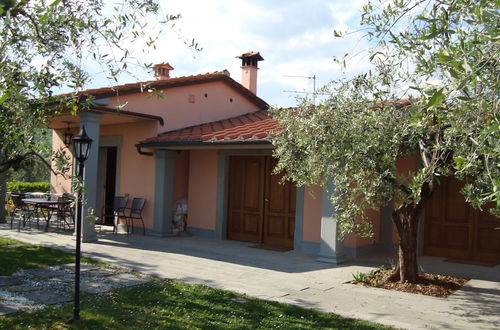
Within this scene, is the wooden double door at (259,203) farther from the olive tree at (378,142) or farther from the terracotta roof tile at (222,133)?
the olive tree at (378,142)

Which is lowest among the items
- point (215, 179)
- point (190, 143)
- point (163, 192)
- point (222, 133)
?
point (163, 192)

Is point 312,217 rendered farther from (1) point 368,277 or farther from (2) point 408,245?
(2) point 408,245

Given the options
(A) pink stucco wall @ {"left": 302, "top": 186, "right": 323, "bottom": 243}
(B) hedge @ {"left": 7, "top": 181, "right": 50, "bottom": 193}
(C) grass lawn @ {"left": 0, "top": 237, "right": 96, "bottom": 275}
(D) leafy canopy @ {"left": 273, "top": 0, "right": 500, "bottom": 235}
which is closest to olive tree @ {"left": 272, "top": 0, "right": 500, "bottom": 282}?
(D) leafy canopy @ {"left": 273, "top": 0, "right": 500, "bottom": 235}

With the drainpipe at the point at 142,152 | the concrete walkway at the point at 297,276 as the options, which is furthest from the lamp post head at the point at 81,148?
the drainpipe at the point at 142,152

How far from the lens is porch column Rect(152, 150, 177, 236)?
40.3 ft

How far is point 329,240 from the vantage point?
922cm

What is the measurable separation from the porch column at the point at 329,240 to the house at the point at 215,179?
19mm

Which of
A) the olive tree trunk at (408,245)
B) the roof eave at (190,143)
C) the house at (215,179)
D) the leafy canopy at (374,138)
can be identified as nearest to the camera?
the leafy canopy at (374,138)

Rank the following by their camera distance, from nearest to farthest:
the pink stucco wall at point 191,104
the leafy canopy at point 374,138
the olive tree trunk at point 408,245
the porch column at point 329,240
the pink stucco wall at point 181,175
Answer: the leafy canopy at point 374,138
the olive tree trunk at point 408,245
the porch column at point 329,240
the pink stucco wall at point 191,104
the pink stucco wall at point 181,175

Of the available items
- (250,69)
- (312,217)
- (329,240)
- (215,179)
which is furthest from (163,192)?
(250,69)

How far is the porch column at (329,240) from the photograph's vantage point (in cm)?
912

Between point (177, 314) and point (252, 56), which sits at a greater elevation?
point (252, 56)

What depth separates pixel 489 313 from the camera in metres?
6.18

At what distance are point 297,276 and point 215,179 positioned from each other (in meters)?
4.82
